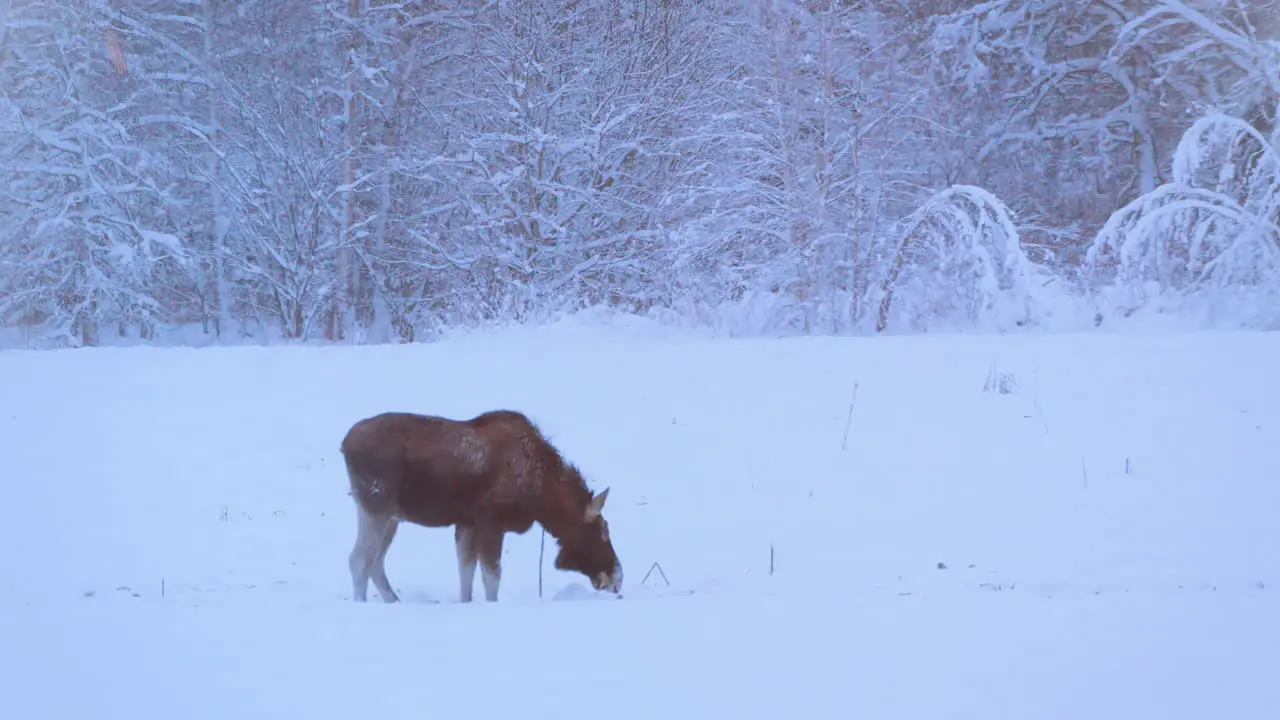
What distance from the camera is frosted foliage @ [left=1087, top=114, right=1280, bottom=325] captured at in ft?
47.0

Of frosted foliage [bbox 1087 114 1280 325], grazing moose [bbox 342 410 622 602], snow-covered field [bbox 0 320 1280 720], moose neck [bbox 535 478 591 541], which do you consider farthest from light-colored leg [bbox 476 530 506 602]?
frosted foliage [bbox 1087 114 1280 325]

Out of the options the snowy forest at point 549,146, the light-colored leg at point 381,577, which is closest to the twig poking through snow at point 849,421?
the light-colored leg at point 381,577

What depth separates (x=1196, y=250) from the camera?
49.6 feet

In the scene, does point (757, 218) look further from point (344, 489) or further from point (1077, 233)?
point (344, 489)

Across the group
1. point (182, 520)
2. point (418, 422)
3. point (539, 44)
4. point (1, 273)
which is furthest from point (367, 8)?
point (418, 422)

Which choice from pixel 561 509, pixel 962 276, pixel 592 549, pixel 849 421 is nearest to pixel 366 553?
pixel 561 509

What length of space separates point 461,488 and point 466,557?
0.38m

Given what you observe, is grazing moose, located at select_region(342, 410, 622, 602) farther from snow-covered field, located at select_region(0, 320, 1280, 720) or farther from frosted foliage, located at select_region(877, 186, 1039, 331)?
frosted foliage, located at select_region(877, 186, 1039, 331)

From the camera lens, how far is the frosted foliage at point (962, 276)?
14.8 meters

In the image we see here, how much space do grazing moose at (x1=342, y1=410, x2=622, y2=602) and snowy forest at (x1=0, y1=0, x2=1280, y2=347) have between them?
1039cm

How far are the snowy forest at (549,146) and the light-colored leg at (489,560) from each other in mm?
10618

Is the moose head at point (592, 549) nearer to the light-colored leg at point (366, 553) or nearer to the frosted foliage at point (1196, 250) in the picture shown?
the light-colored leg at point (366, 553)

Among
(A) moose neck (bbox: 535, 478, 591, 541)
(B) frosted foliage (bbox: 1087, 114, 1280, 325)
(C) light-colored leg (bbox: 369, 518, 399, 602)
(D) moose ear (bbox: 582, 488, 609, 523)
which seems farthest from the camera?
(B) frosted foliage (bbox: 1087, 114, 1280, 325)

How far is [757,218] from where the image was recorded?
66.6 feet
